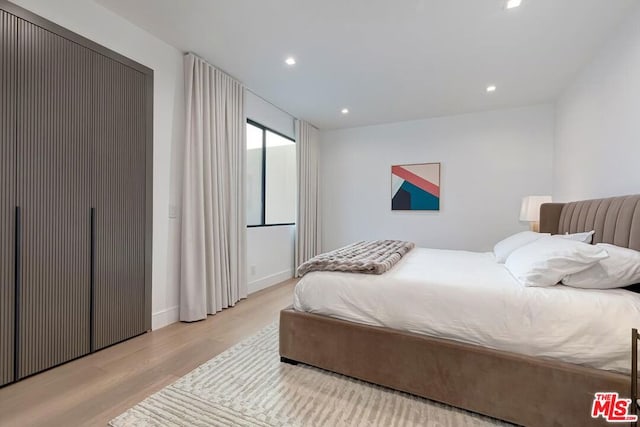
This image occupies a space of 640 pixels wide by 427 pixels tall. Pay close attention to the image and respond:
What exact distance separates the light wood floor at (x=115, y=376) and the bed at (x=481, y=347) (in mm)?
756

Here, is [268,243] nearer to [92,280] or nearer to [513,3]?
[92,280]

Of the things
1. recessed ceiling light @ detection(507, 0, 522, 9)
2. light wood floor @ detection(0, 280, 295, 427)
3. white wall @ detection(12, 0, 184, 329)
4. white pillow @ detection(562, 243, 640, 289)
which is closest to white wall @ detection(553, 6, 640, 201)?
recessed ceiling light @ detection(507, 0, 522, 9)

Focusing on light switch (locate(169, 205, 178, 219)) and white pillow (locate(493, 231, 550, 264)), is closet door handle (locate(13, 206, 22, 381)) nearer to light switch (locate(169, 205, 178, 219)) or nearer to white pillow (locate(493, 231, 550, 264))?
light switch (locate(169, 205, 178, 219))

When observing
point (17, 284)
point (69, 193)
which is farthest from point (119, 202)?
point (17, 284)

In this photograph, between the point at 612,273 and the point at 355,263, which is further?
the point at 355,263

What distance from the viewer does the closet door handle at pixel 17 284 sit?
5.83 feet

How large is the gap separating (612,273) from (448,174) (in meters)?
3.26

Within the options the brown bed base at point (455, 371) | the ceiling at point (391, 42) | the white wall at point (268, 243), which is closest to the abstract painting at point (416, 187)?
the ceiling at point (391, 42)

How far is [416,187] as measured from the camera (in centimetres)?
472

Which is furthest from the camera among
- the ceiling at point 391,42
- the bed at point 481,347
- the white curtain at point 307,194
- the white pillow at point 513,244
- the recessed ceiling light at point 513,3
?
the white curtain at point 307,194

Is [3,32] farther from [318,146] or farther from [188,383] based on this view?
[318,146]

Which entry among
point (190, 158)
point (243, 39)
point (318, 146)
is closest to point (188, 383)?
point (190, 158)

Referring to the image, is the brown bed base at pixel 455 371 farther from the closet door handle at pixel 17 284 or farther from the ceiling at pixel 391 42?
the ceiling at pixel 391 42

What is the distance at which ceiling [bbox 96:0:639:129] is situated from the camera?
2164mm
